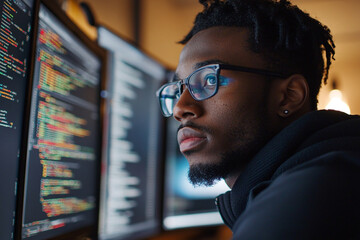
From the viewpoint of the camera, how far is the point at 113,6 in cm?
177

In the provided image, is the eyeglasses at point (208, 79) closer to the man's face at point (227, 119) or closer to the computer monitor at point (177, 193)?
the man's face at point (227, 119)

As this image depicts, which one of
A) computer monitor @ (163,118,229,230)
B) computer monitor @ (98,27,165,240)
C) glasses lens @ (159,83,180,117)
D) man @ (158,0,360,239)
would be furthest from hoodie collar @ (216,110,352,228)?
computer monitor @ (163,118,229,230)

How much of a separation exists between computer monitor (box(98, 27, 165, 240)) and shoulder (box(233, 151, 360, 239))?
739mm

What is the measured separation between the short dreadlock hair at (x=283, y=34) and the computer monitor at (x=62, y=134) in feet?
1.22

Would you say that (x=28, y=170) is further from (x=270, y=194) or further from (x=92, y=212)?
(x=270, y=194)

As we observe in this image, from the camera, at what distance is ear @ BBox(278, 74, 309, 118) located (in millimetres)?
853

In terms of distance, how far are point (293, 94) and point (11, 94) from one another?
61 cm

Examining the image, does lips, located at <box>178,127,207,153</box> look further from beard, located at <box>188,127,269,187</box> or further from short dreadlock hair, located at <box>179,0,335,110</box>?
short dreadlock hair, located at <box>179,0,335,110</box>

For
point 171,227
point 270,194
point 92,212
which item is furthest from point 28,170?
point 171,227

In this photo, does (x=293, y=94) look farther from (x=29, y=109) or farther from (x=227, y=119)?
(x=29, y=109)

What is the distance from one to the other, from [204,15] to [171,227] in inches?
36.2

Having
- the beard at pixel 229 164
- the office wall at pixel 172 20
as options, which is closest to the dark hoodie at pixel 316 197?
the beard at pixel 229 164

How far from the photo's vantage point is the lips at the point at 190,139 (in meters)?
0.84

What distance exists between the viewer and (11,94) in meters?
0.66
